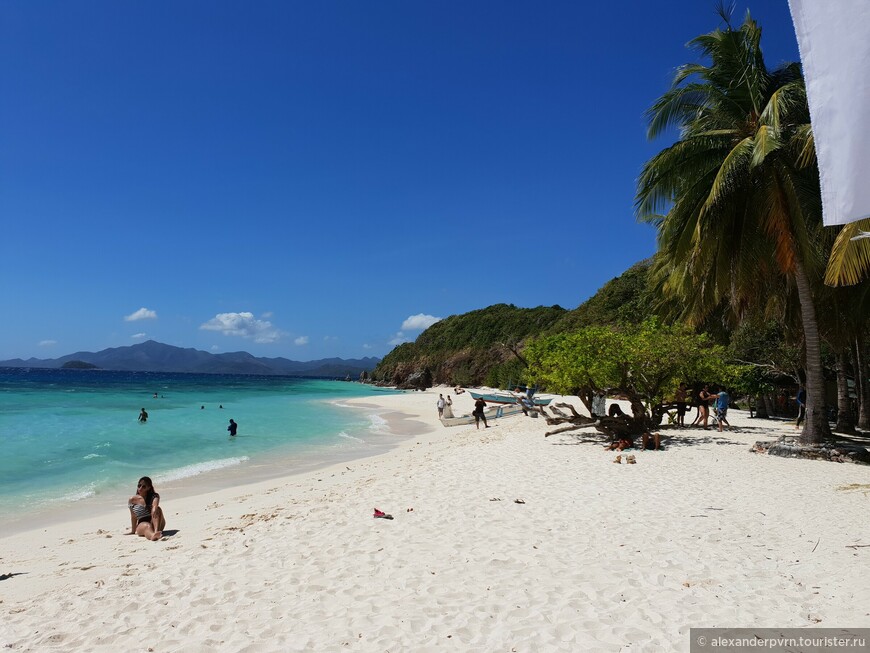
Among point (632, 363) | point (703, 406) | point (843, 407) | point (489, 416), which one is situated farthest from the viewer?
point (489, 416)

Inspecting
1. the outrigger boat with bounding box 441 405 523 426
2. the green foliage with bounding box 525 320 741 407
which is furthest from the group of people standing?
the outrigger boat with bounding box 441 405 523 426

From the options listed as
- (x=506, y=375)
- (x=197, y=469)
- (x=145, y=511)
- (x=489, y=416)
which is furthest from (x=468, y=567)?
(x=506, y=375)

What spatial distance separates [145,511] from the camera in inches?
307

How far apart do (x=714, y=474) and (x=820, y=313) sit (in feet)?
25.0

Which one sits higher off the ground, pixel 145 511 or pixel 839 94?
pixel 839 94

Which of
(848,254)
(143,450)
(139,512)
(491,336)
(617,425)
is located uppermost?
(491,336)

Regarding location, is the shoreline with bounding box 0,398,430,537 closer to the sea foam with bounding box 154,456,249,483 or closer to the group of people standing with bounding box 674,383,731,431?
the sea foam with bounding box 154,456,249,483

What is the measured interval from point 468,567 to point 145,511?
5.60 m

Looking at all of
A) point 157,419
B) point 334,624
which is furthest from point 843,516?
point 157,419

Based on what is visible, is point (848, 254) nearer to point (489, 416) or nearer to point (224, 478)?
point (224, 478)

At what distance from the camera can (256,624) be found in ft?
13.4

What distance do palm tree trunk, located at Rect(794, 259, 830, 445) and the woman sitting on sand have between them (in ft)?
42.3

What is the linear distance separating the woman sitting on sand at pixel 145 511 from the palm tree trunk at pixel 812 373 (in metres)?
12.9

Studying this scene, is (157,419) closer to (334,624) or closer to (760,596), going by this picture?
(334,624)
